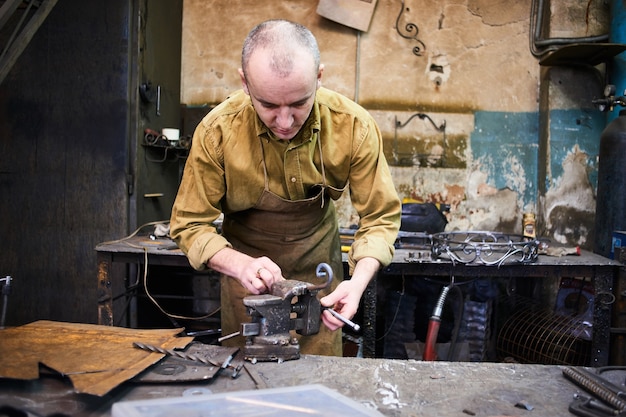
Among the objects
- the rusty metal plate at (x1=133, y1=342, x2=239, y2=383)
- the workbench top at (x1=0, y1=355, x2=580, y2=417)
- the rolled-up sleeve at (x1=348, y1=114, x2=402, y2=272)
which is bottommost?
the workbench top at (x1=0, y1=355, x2=580, y2=417)

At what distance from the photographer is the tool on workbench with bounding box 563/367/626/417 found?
1.51 m

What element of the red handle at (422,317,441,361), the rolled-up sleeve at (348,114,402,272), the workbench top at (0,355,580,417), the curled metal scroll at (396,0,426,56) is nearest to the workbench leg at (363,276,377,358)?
the red handle at (422,317,441,361)

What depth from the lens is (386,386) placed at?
168 centimetres

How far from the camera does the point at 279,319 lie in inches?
72.7

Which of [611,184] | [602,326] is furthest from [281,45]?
[611,184]

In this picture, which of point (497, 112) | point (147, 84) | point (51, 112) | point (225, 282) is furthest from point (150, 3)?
point (497, 112)

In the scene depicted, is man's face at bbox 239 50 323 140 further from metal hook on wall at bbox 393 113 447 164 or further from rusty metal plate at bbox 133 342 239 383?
metal hook on wall at bbox 393 113 447 164

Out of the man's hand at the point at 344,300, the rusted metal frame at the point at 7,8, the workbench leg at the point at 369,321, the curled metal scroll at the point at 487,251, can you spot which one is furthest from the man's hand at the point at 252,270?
the rusted metal frame at the point at 7,8

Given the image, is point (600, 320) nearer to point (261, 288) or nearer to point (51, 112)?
point (261, 288)

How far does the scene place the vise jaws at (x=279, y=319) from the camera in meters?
1.82

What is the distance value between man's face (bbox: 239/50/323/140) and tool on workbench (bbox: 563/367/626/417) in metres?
1.18

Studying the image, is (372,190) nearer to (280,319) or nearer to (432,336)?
(280,319)

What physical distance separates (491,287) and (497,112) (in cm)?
156

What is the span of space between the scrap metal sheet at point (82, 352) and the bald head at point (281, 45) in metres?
0.97
